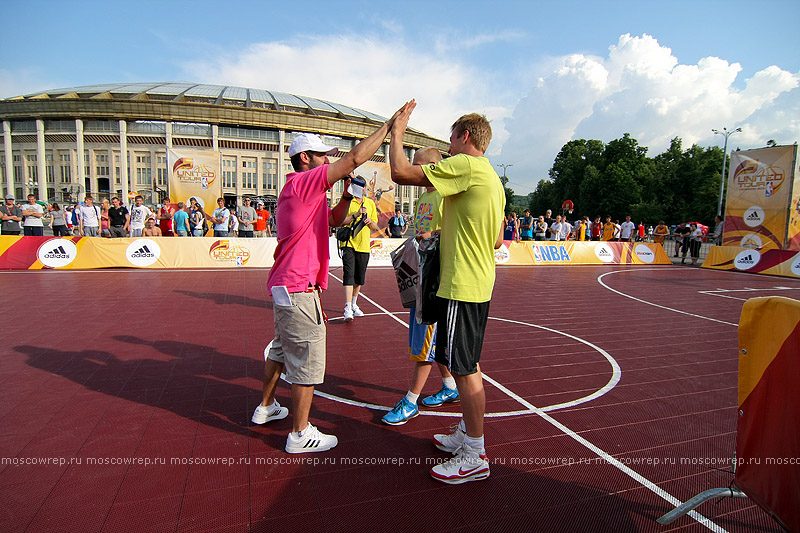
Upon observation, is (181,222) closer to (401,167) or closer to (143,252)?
(143,252)

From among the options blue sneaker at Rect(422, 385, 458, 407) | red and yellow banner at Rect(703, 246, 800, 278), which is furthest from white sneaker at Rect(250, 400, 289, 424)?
red and yellow banner at Rect(703, 246, 800, 278)

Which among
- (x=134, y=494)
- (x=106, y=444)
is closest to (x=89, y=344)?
(x=106, y=444)

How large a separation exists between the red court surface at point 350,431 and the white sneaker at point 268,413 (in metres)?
0.06

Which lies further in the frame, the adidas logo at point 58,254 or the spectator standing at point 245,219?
the spectator standing at point 245,219

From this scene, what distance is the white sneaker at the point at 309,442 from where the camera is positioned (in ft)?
9.52

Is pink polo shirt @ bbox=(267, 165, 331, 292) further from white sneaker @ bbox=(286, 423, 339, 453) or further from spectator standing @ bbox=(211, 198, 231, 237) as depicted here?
spectator standing @ bbox=(211, 198, 231, 237)

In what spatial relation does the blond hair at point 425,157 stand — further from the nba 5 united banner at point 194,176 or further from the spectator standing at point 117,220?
the nba 5 united banner at point 194,176

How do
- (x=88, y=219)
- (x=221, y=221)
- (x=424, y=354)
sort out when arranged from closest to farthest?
(x=424, y=354) → (x=88, y=219) → (x=221, y=221)

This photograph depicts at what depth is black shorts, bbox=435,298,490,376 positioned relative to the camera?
261 centimetres

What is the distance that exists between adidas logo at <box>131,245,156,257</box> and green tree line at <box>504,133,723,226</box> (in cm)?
4859

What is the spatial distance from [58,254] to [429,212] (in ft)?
43.8

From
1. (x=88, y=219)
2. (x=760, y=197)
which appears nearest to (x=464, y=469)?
(x=88, y=219)

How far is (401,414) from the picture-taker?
11.2ft

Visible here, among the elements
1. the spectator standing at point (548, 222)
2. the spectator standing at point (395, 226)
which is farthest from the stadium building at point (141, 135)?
the spectator standing at point (395, 226)
